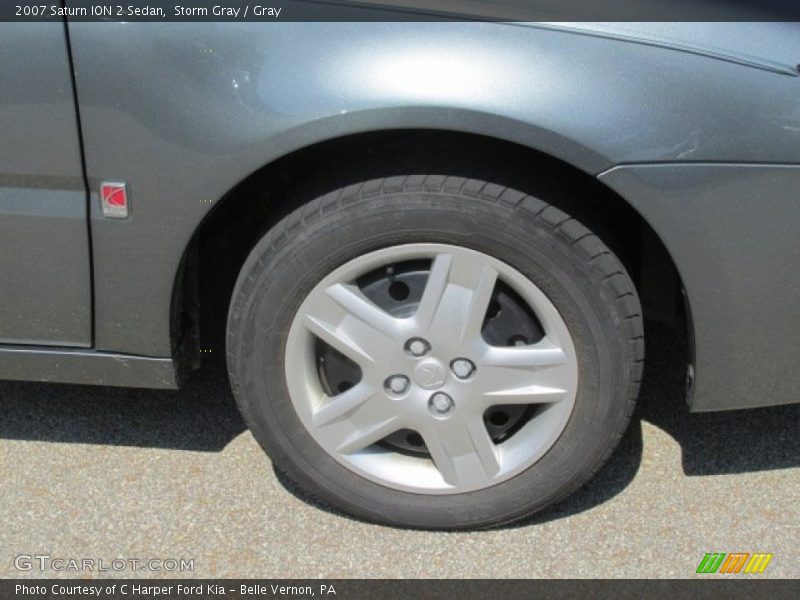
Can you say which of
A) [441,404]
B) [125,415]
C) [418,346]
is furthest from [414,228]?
[125,415]

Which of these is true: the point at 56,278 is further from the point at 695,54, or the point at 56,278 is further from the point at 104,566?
the point at 695,54

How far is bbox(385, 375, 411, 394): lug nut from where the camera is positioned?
8.13 feet

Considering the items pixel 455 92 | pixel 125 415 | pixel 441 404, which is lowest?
pixel 125 415

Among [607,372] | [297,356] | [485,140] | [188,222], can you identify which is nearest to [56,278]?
[188,222]

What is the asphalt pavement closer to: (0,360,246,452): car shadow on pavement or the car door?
(0,360,246,452): car shadow on pavement

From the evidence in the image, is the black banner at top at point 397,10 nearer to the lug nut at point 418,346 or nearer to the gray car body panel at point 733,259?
the gray car body panel at point 733,259

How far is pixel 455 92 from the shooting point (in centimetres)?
215

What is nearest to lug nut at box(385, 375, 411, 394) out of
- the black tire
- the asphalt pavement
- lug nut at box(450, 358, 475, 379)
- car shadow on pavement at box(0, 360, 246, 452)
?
lug nut at box(450, 358, 475, 379)
